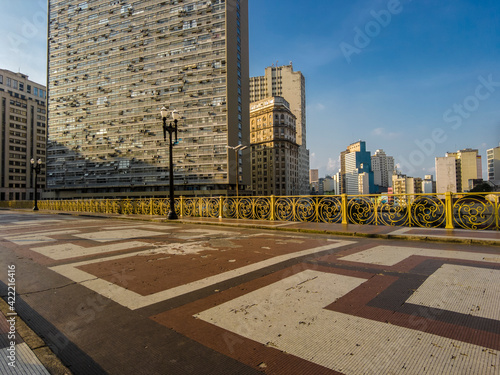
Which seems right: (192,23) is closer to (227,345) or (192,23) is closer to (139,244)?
(139,244)

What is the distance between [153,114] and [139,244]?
72920 mm

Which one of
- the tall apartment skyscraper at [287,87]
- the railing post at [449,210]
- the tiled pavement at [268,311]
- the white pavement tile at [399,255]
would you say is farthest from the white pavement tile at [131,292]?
the tall apartment skyscraper at [287,87]

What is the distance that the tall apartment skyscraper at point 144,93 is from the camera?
69875mm

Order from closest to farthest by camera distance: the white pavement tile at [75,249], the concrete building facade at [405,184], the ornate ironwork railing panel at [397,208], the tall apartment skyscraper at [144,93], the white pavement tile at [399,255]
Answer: the white pavement tile at [399,255]
the white pavement tile at [75,249]
the ornate ironwork railing panel at [397,208]
the tall apartment skyscraper at [144,93]
the concrete building facade at [405,184]

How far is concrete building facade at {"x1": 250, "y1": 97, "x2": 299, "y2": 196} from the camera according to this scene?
366 ft

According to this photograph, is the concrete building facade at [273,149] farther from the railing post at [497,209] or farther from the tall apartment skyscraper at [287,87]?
the railing post at [497,209]

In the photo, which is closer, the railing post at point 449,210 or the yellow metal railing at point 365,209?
the yellow metal railing at point 365,209

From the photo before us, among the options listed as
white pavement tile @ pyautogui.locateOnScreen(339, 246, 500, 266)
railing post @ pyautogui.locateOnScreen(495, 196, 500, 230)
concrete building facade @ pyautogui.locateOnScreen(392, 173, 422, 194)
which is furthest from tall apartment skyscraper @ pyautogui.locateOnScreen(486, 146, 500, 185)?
white pavement tile @ pyautogui.locateOnScreen(339, 246, 500, 266)

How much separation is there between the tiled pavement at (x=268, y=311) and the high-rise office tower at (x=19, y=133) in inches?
4702

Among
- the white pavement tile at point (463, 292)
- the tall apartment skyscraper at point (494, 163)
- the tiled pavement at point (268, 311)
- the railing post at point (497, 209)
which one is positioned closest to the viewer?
the tiled pavement at point (268, 311)

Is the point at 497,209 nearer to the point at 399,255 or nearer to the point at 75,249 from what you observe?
the point at 399,255

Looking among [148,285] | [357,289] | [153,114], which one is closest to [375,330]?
[357,289]

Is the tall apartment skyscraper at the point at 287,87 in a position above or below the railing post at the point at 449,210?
above

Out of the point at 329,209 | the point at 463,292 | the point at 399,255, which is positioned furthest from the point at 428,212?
the point at 463,292
